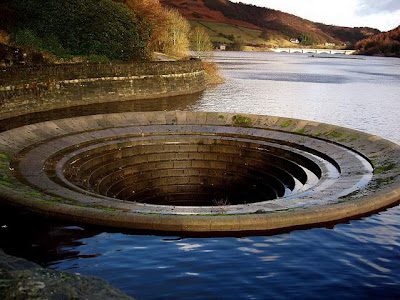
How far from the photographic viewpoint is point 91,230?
11.1 metres

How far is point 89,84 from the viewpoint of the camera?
40344 millimetres

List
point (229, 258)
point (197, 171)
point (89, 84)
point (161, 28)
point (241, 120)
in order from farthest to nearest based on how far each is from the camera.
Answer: point (161, 28), point (89, 84), point (241, 120), point (197, 171), point (229, 258)

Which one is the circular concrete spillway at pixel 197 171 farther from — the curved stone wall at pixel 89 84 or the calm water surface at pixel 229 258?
the curved stone wall at pixel 89 84

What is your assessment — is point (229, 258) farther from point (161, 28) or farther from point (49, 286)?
point (161, 28)

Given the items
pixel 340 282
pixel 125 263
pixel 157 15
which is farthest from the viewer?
pixel 157 15

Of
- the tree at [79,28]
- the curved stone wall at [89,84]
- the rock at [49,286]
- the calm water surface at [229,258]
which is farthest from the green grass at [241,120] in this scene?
the tree at [79,28]

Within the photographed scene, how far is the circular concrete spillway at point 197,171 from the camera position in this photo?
1202 cm

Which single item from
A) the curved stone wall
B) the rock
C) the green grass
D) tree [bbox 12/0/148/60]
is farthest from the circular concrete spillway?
tree [bbox 12/0/148/60]

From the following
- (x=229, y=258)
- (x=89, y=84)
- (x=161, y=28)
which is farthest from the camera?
(x=161, y=28)

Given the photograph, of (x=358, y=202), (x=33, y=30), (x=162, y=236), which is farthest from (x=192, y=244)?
(x=33, y=30)

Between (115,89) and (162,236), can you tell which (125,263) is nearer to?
(162,236)

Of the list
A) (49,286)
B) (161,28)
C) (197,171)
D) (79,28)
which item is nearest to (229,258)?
(49,286)

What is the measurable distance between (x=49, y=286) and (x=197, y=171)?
17.7 metres

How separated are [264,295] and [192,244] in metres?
2.88
